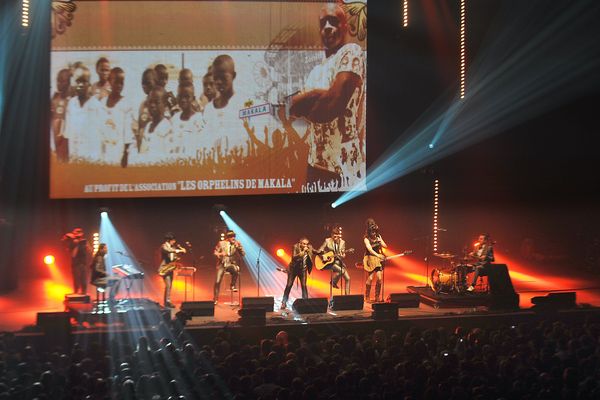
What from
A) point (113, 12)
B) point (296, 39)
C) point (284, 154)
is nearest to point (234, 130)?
point (284, 154)

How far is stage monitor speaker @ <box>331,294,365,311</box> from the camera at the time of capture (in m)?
13.6

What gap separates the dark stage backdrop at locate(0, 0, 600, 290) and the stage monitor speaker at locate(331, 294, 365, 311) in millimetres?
4403

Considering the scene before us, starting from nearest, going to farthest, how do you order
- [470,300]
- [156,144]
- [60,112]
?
[470,300]
[60,112]
[156,144]

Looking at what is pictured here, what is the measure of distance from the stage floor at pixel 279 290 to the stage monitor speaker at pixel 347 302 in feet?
0.43

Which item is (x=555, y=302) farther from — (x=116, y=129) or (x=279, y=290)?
(x=116, y=129)

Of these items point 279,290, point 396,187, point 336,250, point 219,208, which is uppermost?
point 396,187

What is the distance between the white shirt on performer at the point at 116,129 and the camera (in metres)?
15.7

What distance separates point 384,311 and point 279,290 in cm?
330

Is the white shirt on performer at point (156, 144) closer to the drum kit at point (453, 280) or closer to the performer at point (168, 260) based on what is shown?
the performer at point (168, 260)

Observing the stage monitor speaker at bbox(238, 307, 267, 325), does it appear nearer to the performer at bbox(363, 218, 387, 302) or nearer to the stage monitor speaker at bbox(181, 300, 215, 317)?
the stage monitor speaker at bbox(181, 300, 215, 317)

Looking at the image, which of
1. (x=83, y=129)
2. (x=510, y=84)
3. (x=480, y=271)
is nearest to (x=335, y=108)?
(x=510, y=84)

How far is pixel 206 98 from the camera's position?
16172 mm

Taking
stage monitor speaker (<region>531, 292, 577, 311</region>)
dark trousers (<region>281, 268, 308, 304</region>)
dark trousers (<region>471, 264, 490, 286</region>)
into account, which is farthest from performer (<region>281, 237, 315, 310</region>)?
stage monitor speaker (<region>531, 292, 577, 311</region>)

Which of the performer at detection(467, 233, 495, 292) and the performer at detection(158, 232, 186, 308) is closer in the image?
the performer at detection(158, 232, 186, 308)
